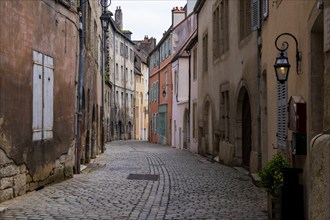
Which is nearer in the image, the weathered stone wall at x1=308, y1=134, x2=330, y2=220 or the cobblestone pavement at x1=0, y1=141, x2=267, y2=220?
the weathered stone wall at x1=308, y1=134, x2=330, y2=220

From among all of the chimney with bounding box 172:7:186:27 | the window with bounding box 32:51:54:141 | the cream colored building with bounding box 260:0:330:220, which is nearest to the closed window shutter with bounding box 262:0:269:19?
the cream colored building with bounding box 260:0:330:220

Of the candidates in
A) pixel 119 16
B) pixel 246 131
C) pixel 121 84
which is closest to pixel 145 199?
pixel 246 131

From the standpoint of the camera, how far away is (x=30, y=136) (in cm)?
1030

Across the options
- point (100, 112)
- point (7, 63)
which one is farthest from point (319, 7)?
point (100, 112)

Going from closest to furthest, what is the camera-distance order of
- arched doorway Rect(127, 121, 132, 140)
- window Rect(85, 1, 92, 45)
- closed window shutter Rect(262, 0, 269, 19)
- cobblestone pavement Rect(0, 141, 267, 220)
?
cobblestone pavement Rect(0, 141, 267, 220) → closed window shutter Rect(262, 0, 269, 19) → window Rect(85, 1, 92, 45) → arched doorway Rect(127, 121, 132, 140)

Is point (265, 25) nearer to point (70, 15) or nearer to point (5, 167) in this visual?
point (70, 15)

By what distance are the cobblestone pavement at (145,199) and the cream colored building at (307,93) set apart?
3.96 ft

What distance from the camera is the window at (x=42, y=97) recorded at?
10.5m

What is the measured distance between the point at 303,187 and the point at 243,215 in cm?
127

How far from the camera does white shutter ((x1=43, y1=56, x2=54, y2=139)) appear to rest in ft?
36.6

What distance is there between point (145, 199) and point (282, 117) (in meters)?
3.05

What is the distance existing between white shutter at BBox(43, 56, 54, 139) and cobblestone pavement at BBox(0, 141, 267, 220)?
125 cm

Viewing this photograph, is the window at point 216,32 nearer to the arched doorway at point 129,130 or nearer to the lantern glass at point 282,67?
the lantern glass at point 282,67

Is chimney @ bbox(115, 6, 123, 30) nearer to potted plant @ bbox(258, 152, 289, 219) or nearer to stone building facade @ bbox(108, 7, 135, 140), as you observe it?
stone building facade @ bbox(108, 7, 135, 140)
